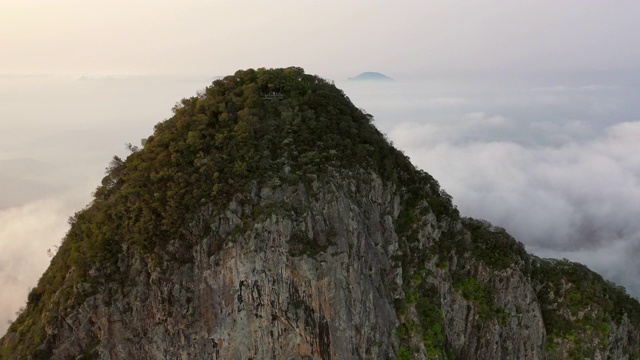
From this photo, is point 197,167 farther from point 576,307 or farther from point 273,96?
point 576,307

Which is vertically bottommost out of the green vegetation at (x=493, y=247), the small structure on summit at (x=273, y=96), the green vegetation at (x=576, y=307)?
the green vegetation at (x=576, y=307)

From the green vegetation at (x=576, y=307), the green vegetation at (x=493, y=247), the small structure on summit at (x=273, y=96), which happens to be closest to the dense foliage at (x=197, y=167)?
the small structure on summit at (x=273, y=96)

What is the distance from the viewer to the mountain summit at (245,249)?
3152cm

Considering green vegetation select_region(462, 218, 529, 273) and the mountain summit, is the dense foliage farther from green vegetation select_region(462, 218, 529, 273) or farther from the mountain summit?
green vegetation select_region(462, 218, 529, 273)

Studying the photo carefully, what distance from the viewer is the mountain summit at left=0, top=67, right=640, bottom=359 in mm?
31516

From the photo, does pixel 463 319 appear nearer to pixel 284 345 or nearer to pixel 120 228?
pixel 284 345

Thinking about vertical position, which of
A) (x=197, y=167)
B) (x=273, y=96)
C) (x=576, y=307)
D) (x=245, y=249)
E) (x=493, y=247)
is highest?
(x=273, y=96)

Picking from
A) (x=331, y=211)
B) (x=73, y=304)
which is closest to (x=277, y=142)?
(x=331, y=211)

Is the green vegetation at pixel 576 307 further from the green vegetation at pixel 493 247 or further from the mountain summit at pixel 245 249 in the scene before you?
the mountain summit at pixel 245 249

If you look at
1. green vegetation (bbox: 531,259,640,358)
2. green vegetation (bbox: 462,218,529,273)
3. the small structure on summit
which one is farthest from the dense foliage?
green vegetation (bbox: 531,259,640,358)

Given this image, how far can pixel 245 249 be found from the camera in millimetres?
31281

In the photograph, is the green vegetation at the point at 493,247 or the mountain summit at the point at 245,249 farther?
the green vegetation at the point at 493,247

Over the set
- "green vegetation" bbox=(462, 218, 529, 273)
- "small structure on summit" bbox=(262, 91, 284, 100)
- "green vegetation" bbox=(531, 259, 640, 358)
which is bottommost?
"green vegetation" bbox=(531, 259, 640, 358)

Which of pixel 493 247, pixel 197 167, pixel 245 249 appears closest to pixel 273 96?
pixel 197 167
